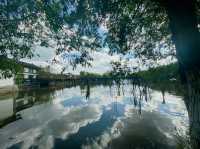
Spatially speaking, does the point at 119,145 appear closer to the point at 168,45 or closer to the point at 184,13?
the point at 168,45

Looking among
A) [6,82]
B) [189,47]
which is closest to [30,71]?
[6,82]

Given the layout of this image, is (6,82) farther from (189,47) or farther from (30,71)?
(189,47)

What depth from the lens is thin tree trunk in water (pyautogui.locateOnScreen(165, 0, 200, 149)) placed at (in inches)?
170

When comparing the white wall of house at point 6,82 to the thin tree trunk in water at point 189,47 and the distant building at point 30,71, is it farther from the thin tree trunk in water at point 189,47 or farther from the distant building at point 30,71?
the thin tree trunk in water at point 189,47

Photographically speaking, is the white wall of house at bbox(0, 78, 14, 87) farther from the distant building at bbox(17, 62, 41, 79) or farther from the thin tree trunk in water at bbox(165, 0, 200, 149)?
the thin tree trunk in water at bbox(165, 0, 200, 149)

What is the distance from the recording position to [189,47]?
4.36m

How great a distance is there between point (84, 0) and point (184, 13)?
277 centimetres

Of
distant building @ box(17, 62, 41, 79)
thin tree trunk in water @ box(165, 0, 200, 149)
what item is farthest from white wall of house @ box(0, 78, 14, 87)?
thin tree trunk in water @ box(165, 0, 200, 149)

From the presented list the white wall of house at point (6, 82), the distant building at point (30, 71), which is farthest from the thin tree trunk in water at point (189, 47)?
the distant building at point (30, 71)

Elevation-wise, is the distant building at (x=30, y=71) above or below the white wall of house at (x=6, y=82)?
above

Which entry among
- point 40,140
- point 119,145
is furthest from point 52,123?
point 119,145

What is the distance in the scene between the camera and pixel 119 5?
6727mm

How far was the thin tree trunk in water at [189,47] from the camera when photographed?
14.2 feet

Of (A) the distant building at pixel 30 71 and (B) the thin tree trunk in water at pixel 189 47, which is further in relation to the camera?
(A) the distant building at pixel 30 71
